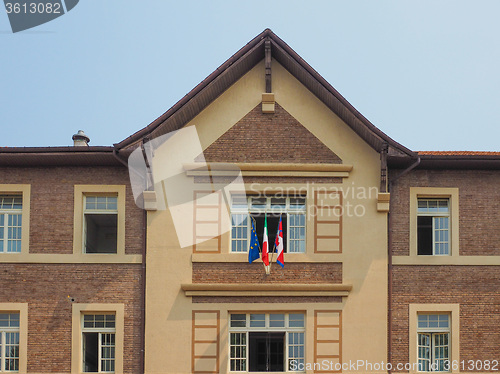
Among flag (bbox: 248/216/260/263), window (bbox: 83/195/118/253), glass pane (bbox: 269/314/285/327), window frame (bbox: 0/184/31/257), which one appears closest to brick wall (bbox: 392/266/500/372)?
glass pane (bbox: 269/314/285/327)

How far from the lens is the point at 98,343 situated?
66.9 ft

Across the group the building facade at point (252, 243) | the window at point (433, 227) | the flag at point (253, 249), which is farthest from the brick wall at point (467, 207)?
the flag at point (253, 249)

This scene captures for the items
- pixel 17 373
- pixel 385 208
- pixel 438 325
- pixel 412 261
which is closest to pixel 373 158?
pixel 385 208

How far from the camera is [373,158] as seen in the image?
20.9 metres

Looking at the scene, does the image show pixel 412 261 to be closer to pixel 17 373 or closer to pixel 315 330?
pixel 315 330

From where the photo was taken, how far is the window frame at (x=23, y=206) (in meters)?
20.6

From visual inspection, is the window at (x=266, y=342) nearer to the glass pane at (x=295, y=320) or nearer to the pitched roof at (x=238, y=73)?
the glass pane at (x=295, y=320)

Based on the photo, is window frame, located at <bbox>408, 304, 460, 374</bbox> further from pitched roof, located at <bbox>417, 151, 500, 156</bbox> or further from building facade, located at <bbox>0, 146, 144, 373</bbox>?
building facade, located at <bbox>0, 146, 144, 373</bbox>

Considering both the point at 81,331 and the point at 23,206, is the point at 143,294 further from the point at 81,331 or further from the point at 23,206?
the point at 23,206

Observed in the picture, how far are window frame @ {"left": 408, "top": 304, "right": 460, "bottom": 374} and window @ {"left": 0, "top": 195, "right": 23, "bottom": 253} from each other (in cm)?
1063

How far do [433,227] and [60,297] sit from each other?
399 inches

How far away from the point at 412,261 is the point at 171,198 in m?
6.60

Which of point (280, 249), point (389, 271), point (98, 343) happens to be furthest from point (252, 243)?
point (98, 343)

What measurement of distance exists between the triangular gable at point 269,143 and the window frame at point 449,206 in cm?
232
